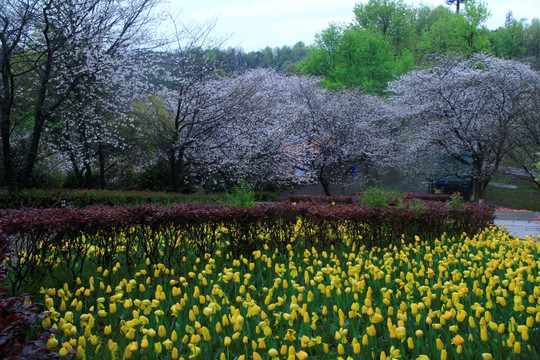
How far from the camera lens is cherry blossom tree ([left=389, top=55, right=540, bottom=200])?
1950 cm

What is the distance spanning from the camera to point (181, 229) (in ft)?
16.6

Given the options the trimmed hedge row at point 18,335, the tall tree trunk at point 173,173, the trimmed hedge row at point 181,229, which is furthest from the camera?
the tall tree trunk at point 173,173

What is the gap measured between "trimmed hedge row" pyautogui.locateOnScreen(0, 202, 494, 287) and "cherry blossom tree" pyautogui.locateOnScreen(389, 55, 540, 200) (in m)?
13.6

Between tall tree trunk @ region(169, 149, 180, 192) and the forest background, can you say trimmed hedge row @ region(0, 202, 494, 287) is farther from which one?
tall tree trunk @ region(169, 149, 180, 192)

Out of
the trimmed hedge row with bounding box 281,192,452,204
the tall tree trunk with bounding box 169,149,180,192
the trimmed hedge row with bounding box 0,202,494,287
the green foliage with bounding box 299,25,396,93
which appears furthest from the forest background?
the trimmed hedge row with bounding box 0,202,494,287

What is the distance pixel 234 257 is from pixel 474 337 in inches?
124

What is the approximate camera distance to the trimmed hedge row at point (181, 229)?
424 centimetres

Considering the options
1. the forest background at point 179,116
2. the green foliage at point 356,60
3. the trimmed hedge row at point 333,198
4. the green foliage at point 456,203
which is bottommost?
the trimmed hedge row at point 333,198

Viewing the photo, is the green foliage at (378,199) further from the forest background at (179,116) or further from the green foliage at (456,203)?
the forest background at (179,116)

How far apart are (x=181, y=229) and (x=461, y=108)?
64.5 ft

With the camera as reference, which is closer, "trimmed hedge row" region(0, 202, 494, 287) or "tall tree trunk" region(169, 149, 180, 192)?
"trimmed hedge row" region(0, 202, 494, 287)

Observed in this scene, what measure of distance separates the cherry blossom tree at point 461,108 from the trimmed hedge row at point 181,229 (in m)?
13.6

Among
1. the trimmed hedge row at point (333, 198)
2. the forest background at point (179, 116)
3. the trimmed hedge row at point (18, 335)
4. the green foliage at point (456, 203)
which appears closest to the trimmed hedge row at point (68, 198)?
the forest background at point (179, 116)

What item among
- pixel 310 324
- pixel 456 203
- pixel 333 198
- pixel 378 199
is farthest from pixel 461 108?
pixel 310 324
